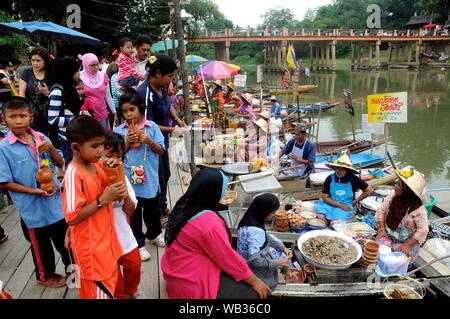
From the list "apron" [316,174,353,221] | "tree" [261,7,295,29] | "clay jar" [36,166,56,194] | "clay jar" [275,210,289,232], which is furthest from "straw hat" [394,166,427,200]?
"tree" [261,7,295,29]

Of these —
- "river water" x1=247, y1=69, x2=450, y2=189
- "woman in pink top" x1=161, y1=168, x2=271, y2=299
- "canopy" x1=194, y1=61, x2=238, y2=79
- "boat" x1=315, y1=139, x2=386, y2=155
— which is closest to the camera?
"woman in pink top" x1=161, y1=168, x2=271, y2=299

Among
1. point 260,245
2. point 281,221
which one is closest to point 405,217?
point 281,221

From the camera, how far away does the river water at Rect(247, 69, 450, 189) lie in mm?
10289

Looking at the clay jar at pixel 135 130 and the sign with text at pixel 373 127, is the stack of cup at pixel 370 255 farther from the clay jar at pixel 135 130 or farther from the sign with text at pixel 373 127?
the sign with text at pixel 373 127

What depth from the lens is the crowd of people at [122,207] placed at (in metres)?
1.87

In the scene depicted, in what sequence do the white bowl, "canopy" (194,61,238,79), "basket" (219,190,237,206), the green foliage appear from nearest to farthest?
the white bowl
"basket" (219,190,237,206)
the green foliage
"canopy" (194,61,238,79)

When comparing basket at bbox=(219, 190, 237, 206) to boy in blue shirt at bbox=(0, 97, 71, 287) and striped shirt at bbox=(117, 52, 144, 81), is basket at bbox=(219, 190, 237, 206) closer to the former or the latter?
boy in blue shirt at bbox=(0, 97, 71, 287)

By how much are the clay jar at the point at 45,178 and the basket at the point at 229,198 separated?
1.79 metres

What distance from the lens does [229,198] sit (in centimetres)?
369

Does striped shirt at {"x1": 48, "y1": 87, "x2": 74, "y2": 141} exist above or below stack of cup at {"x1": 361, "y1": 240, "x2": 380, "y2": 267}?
above

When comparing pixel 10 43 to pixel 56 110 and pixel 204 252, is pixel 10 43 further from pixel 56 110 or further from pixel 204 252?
pixel 204 252

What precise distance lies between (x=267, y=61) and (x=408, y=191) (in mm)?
43334

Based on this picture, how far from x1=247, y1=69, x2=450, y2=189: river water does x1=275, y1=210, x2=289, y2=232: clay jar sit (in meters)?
7.19
